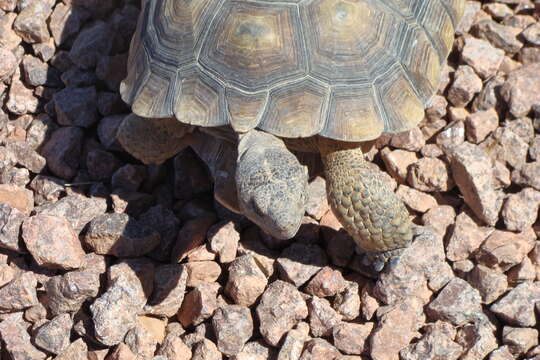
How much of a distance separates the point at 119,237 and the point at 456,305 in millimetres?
1760

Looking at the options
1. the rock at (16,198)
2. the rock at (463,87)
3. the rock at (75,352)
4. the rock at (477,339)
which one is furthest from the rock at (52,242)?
the rock at (463,87)

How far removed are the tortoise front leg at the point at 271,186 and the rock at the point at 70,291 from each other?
0.93 meters

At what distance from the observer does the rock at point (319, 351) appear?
3.03m

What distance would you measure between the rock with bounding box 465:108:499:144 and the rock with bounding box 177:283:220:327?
5.79ft

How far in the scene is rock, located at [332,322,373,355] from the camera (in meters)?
3.10

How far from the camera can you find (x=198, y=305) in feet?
10.7

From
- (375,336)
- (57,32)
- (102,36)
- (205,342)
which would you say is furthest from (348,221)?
(57,32)

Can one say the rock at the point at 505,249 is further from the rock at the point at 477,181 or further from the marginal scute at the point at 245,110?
the marginal scute at the point at 245,110

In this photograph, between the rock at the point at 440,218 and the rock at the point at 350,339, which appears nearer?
the rock at the point at 350,339

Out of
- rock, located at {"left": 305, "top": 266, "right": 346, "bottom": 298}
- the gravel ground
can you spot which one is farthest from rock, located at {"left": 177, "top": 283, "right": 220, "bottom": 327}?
rock, located at {"left": 305, "top": 266, "right": 346, "bottom": 298}

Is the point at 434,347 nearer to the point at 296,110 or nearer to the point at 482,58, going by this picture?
the point at 296,110

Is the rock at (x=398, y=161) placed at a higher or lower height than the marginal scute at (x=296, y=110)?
lower

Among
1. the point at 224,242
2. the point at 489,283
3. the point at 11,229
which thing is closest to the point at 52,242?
the point at 11,229

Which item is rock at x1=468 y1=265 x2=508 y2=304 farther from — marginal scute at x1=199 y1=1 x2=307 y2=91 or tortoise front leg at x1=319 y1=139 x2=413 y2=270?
marginal scute at x1=199 y1=1 x2=307 y2=91
